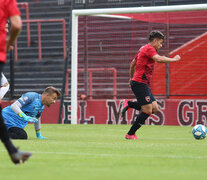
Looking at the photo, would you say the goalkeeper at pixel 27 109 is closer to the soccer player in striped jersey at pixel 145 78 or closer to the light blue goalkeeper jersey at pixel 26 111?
the light blue goalkeeper jersey at pixel 26 111

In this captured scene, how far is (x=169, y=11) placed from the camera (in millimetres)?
14203

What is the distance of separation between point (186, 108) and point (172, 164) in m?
8.78


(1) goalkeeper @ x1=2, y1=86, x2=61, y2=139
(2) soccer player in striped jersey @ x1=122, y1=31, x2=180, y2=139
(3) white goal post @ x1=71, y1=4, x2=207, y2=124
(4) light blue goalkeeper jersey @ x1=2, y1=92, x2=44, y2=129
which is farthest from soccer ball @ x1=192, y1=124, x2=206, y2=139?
(3) white goal post @ x1=71, y1=4, x2=207, y2=124

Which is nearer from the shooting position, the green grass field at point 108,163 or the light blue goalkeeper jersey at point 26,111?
the green grass field at point 108,163

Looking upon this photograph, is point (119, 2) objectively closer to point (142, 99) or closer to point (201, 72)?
point (201, 72)

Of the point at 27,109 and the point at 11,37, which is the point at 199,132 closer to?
the point at 27,109

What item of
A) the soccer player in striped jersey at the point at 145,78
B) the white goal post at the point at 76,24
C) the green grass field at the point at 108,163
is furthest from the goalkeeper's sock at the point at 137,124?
the white goal post at the point at 76,24

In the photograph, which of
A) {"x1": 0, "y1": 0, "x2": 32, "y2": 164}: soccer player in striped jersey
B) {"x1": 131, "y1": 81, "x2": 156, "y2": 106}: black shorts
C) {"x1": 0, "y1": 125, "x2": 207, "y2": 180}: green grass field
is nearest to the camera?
{"x1": 0, "y1": 125, "x2": 207, "y2": 180}: green grass field

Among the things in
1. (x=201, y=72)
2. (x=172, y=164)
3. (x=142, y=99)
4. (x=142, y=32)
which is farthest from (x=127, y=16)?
(x=172, y=164)

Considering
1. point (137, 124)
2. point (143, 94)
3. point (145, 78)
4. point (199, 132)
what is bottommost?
point (199, 132)

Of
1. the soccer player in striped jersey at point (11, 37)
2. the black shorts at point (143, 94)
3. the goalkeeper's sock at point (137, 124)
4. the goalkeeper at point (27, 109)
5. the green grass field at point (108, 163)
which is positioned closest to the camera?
the green grass field at point (108, 163)

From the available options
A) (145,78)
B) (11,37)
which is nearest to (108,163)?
(11,37)

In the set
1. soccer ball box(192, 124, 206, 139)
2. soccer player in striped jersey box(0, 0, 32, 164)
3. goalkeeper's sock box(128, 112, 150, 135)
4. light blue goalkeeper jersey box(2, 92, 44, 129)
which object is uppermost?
soccer player in striped jersey box(0, 0, 32, 164)

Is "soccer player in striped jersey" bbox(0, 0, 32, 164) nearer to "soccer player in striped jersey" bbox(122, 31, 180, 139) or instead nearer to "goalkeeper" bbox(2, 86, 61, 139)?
"goalkeeper" bbox(2, 86, 61, 139)
